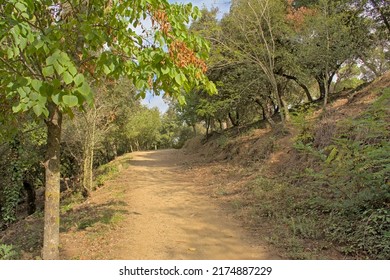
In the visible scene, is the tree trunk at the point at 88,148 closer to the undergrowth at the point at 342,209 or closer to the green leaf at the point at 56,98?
the undergrowth at the point at 342,209

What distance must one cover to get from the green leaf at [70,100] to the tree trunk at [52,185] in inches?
86.3

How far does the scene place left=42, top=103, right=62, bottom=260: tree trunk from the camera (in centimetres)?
451

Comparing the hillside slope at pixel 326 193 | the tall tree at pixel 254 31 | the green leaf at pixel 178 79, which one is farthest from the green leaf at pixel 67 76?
the tall tree at pixel 254 31

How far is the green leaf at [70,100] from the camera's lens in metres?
2.48

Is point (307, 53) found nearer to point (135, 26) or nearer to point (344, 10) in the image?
point (344, 10)

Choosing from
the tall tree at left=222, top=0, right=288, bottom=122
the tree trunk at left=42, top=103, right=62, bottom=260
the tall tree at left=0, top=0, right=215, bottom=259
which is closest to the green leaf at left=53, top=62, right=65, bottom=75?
the tall tree at left=0, top=0, right=215, bottom=259

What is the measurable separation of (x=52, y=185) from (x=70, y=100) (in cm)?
249

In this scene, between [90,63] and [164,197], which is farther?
[164,197]

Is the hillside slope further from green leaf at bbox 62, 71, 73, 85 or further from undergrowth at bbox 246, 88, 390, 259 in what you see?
green leaf at bbox 62, 71, 73, 85

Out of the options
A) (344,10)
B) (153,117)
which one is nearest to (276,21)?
(344,10)

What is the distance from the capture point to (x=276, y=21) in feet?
50.9

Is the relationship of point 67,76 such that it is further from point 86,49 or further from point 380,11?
point 380,11
